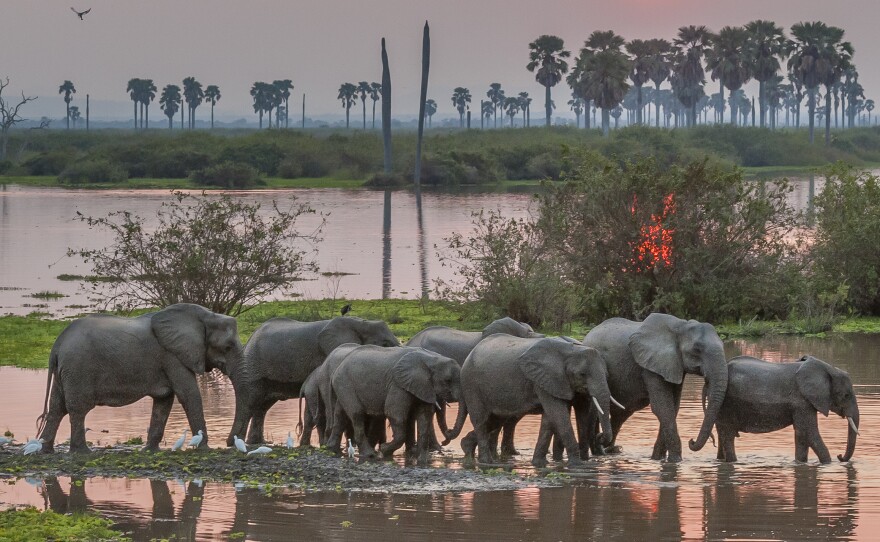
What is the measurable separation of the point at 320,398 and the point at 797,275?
13.5 metres

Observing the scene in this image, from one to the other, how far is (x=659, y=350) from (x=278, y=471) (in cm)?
409

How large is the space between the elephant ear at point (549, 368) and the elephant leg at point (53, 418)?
4731 millimetres

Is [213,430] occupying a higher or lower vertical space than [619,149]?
lower

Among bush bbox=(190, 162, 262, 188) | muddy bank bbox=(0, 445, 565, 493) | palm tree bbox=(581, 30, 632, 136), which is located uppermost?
palm tree bbox=(581, 30, 632, 136)

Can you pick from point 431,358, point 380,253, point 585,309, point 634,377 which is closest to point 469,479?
point 431,358

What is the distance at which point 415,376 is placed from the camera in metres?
14.2

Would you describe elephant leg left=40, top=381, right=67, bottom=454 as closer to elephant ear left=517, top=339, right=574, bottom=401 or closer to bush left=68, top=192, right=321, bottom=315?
elephant ear left=517, top=339, right=574, bottom=401

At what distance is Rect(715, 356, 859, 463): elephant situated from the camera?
14.6 metres

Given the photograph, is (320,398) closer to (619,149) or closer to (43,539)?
(43,539)

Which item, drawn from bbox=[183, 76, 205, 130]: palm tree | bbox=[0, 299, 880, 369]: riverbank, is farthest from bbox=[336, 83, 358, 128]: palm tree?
bbox=[0, 299, 880, 369]: riverbank

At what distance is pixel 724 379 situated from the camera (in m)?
14.5

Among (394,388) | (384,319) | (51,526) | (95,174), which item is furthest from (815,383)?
(95,174)

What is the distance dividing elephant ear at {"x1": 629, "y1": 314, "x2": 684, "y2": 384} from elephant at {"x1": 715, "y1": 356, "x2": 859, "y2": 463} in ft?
1.96

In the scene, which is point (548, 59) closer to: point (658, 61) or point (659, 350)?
point (658, 61)
